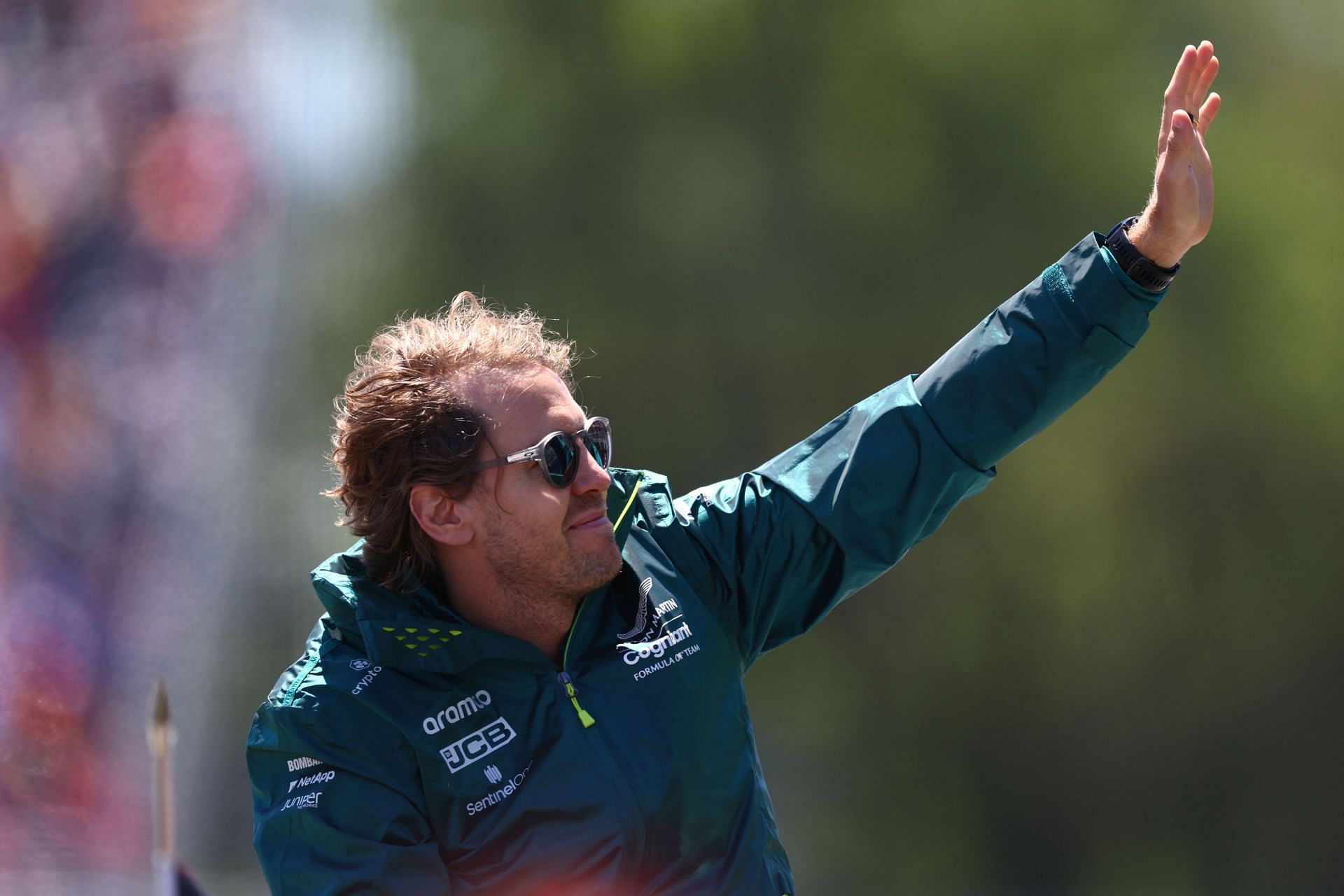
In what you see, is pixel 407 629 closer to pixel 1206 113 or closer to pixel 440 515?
pixel 440 515

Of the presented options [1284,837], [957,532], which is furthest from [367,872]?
[1284,837]

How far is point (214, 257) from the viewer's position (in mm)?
5379

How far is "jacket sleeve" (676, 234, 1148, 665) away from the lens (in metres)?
1.82

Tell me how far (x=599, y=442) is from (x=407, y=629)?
43cm

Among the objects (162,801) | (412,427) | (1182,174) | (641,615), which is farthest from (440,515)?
(1182,174)

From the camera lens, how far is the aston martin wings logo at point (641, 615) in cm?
192

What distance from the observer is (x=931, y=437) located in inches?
73.8

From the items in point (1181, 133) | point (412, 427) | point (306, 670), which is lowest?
point (306, 670)

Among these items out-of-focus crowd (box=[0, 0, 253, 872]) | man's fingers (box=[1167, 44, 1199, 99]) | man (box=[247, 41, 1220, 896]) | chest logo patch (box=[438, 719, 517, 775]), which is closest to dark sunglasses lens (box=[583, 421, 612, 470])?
man (box=[247, 41, 1220, 896])

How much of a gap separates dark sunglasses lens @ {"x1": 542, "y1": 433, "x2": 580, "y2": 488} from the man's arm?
0.21 meters

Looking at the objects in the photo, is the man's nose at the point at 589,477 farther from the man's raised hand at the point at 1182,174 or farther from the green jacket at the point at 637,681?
the man's raised hand at the point at 1182,174

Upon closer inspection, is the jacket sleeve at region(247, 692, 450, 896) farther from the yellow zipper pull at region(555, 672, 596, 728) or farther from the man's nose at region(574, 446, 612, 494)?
the man's nose at region(574, 446, 612, 494)

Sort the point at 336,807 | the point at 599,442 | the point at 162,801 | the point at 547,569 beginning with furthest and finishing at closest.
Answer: the point at 162,801 < the point at 599,442 < the point at 547,569 < the point at 336,807

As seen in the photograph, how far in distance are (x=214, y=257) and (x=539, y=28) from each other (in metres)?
1.71
